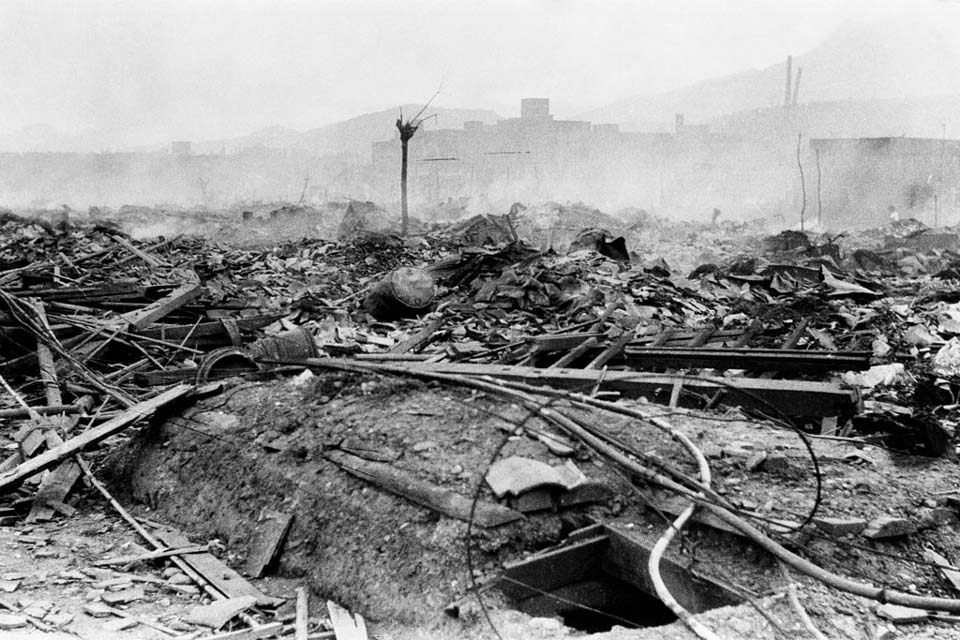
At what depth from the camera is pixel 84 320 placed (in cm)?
814

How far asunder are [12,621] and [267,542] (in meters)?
1.27

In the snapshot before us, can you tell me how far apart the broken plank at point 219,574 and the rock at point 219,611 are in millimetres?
80

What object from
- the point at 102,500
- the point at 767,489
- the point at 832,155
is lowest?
the point at 102,500

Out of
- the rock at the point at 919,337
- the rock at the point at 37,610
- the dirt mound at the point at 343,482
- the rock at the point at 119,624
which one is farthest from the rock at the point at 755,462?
the rock at the point at 919,337

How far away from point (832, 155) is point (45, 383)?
35398mm

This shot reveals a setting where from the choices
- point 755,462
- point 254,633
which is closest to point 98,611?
point 254,633

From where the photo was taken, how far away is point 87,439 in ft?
17.5

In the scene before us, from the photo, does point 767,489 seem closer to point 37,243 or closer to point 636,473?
point 636,473

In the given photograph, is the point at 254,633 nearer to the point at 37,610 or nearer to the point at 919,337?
the point at 37,610

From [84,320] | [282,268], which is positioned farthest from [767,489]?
[282,268]

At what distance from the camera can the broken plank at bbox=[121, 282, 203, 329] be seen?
8211mm

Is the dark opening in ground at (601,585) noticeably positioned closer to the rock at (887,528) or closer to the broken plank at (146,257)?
the rock at (887,528)

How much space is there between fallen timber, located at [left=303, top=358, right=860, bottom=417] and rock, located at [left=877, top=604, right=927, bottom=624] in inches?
90.5

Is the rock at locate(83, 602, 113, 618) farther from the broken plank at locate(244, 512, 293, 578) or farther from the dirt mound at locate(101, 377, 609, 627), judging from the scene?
the dirt mound at locate(101, 377, 609, 627)
